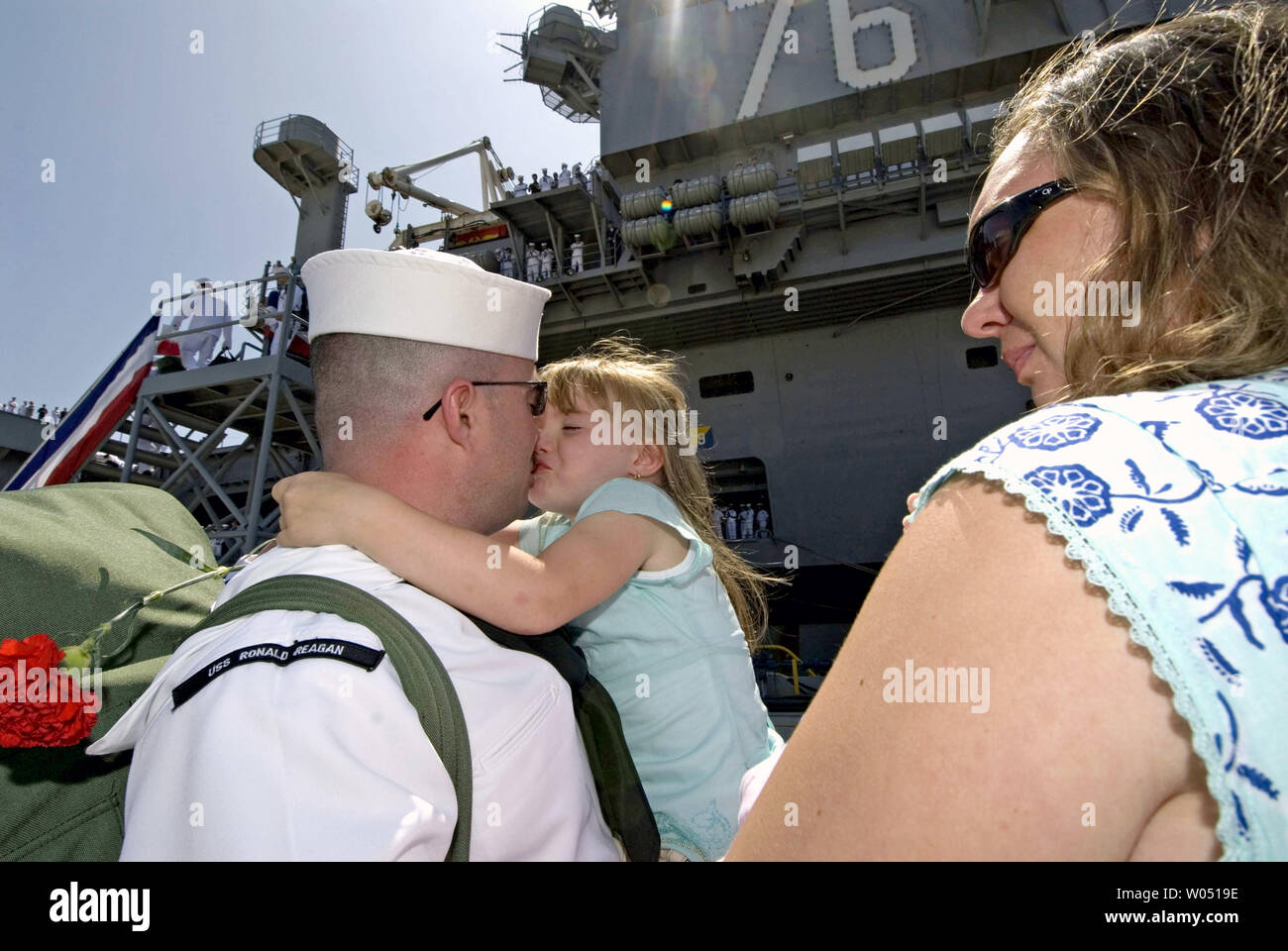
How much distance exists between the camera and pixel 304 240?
15578 mm

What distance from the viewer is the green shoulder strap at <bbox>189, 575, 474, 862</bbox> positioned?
38.4 inches

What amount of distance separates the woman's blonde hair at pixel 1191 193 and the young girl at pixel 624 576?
3.39ft

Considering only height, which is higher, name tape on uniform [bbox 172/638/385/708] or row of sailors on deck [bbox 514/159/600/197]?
row of sailors on deck [bbox 514/159/600/197]

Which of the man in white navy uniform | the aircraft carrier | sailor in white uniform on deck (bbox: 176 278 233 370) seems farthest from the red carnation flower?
sailor in white uniform on deck (bbox: 176 278 233 370)

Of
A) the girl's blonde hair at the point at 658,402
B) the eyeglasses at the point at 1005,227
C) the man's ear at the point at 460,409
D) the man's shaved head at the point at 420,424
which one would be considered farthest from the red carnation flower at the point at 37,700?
the eyeglasses at the point at 1005,227

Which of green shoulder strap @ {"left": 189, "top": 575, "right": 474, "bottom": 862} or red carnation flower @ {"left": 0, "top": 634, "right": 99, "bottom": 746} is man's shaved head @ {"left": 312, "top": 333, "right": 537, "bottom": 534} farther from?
red carnation flower @ {"left": 0, "top": 634, "right": 99, "bottom": 746}

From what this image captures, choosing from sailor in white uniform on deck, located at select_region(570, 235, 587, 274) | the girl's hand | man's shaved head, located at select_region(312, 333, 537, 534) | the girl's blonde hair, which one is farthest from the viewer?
sailor in white uniform on deck, located at select_region(570, 235, 587, 274)

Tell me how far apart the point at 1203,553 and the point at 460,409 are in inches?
53.4

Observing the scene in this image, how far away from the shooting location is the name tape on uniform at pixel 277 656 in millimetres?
908

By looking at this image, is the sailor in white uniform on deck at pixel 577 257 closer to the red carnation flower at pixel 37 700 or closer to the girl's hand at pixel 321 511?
the girl's hand at pixel 321 511

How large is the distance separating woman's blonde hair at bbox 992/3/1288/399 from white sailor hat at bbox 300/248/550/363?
1251 millimetres
